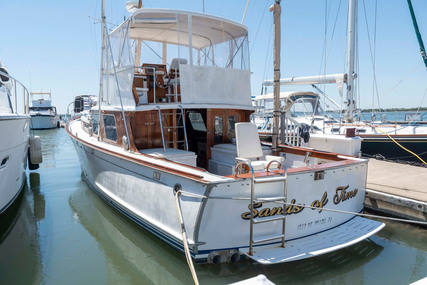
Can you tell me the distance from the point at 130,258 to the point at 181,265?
957 mm

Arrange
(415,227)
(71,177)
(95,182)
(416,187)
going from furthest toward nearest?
1. (71,177)
2. (95,182)
3. (416,187)
4. (415,227)

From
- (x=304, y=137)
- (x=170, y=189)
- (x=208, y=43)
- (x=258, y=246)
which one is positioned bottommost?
(x=258, y=246)

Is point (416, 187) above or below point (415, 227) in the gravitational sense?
above

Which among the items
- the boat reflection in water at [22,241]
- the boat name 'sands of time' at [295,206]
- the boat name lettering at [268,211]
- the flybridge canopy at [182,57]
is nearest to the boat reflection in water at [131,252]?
the boat reflection in water at [22,241]

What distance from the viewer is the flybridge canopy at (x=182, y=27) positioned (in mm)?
6332

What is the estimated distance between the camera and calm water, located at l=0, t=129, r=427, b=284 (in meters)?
4.29

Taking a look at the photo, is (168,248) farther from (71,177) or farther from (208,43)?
(71,177)

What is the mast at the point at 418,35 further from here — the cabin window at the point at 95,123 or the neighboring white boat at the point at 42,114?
the neighboring white boat at the point at 42,114

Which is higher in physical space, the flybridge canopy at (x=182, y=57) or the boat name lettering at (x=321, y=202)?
the flybridge canopy at (x=182, y=57)

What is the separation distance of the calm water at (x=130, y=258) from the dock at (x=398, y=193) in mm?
318

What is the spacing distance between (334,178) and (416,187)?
11.5ft

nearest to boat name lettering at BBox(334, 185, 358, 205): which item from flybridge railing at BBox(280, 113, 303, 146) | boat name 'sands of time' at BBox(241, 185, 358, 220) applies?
boat name 'sands of time' at BBox(241, 185, 358, 220)

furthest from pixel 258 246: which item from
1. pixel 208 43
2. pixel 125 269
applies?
pixel 208 43

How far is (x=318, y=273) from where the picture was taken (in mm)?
4352
